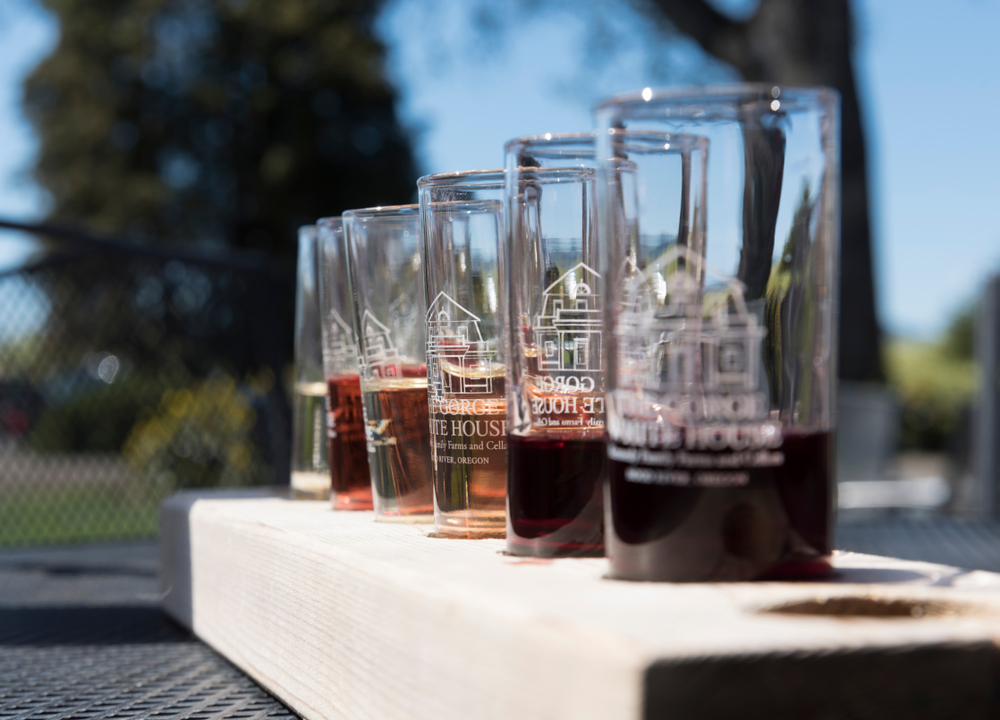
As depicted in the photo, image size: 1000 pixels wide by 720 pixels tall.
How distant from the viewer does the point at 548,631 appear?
16.0 inches

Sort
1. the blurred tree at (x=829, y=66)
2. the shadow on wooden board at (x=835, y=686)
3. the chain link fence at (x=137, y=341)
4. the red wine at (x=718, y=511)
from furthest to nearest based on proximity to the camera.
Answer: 1. the blurred tree at (x=829, y=66)
2. the chain link fence at (x=137, y=341)
3. the red wine at (x=718, y=511)
4. the shadow on wooden board at (x=835, y=686)

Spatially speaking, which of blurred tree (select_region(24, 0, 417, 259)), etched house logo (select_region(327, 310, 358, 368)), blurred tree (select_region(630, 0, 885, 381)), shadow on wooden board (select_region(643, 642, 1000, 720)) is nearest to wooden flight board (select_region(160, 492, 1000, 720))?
shadow on wooden board (select_region(643, 642, 1000, 720))

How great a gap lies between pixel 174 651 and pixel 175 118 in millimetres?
15167

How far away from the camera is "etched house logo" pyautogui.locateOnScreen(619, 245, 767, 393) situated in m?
0.48

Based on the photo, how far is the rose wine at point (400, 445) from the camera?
0.76m

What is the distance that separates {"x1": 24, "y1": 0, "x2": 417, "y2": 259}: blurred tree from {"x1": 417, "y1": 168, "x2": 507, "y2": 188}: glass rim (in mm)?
13978

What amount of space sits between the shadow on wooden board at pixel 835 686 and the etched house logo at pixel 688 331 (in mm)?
142

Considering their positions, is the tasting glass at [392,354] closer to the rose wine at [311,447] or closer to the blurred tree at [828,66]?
the rose wine at [311,447]

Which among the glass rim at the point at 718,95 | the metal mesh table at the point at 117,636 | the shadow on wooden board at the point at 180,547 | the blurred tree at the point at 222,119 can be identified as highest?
the blurred tree at the point at 222,119

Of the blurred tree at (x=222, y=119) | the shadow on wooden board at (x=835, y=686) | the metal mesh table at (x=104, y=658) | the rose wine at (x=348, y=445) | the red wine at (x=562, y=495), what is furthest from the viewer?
the blurred tree at (x=222, y=119)

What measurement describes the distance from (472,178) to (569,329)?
0.47 feet

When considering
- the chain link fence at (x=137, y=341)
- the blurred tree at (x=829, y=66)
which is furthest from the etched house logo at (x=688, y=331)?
the blurred tree at (x=829, y=66)

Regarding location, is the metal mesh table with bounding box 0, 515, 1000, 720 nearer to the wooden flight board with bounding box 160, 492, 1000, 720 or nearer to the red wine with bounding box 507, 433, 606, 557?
the wooden flight board with bounding box 160, 492, 1000, 720

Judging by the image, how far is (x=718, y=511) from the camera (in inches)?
18.8
